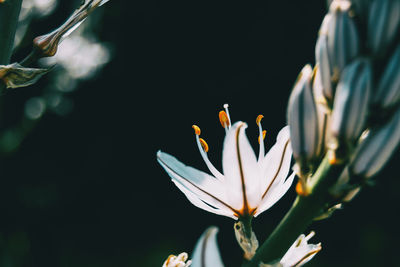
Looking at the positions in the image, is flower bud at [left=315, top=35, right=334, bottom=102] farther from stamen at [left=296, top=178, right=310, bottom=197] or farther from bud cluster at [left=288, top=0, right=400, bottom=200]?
stamen at [left=296, top=178, right=310, bottom=197]

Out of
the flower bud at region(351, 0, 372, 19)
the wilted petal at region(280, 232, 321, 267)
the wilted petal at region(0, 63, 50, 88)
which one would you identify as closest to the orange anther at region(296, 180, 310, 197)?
the wilted petal at region(280, 232, 321, 267)

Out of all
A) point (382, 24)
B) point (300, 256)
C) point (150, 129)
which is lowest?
point (150, 129)

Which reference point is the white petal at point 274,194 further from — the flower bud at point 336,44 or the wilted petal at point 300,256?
the flower bud at point 336,44

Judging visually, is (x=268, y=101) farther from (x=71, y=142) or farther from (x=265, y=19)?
(x=71, y=142)

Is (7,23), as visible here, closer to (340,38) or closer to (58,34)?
(58,34)

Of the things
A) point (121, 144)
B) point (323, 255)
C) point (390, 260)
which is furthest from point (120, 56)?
point (390, 260)

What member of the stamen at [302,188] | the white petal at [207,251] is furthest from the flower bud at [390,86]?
the white petal at [207,251]

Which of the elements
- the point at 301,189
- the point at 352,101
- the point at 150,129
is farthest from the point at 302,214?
the point at 150,129

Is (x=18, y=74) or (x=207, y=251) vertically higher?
(x=18, y=74)
